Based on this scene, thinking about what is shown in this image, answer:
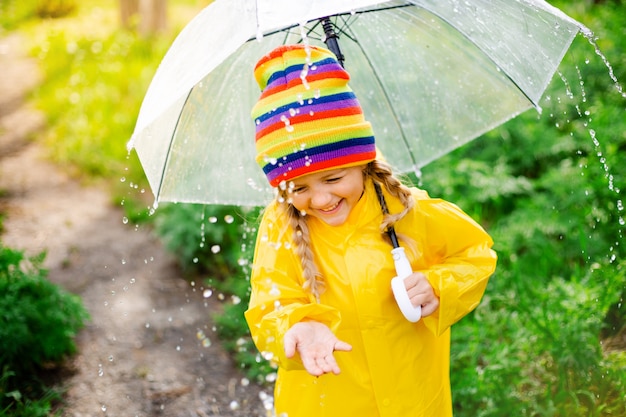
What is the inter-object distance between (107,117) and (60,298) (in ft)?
14.1

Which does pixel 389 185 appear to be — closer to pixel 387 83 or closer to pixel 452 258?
pixel 452 258

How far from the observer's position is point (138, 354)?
4.50 m

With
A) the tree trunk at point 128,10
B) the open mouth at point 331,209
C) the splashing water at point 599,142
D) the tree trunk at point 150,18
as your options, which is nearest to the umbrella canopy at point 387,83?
the splashing water at point 599,142

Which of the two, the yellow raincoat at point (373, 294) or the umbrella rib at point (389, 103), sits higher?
the umbrella rib at point (389, 103)

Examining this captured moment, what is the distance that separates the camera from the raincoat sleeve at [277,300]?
2158 millimetres

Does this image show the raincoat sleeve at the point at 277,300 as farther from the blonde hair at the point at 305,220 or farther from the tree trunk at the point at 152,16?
the tree trunk at the point at 152,16

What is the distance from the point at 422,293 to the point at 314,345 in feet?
1.45

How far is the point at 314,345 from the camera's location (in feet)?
6.79

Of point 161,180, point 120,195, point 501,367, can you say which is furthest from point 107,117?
point 501,367

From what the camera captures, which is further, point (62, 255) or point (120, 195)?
point (120, 195)

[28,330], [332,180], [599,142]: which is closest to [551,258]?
[599,142]

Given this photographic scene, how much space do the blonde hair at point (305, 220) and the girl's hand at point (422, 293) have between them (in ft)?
0.60

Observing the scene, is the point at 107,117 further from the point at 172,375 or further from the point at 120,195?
the point at 172,375

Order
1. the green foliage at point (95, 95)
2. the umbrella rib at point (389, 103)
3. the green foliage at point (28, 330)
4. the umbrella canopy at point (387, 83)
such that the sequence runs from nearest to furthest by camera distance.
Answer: the umbrella canopy at point (387, 83)
the umbrella rib at point (389, 103)
the green foliage at point (28, 330)
the green foliage at point (95, 95)
